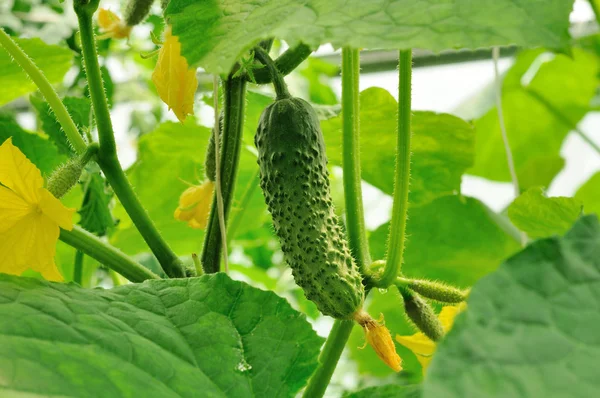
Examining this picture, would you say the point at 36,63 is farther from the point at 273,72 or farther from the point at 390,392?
the point at 390,392

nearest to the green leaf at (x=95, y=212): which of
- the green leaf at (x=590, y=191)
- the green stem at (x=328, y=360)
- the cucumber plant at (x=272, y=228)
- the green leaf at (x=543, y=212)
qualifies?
the cucumber plant at (x=272, y=228)

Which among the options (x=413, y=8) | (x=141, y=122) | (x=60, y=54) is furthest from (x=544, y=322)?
(x=141, y=122)

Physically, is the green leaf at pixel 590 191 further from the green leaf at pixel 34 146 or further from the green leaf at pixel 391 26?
Result: the green leaf at pixel 391 26

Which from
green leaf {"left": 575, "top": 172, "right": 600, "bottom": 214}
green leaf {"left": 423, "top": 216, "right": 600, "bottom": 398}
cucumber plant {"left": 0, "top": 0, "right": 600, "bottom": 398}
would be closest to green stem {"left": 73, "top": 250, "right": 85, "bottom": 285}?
cucumber plant {"left": 0, "top": 0, "right": 600, "bottom": 398}

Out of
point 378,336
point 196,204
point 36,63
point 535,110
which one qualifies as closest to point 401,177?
point 378,336

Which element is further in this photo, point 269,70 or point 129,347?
point 269,70

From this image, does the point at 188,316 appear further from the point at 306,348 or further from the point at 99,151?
the point at 99,151
